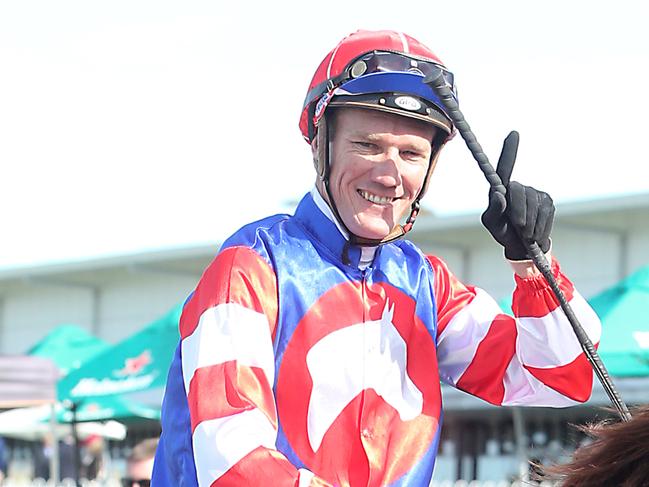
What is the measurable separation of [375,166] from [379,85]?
0.18m

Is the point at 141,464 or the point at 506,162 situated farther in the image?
the point at 141,464

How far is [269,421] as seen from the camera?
268 centimetres

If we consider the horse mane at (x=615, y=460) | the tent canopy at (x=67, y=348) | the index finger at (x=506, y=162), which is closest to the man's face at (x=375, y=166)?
the index finger at (x=506, y=162)

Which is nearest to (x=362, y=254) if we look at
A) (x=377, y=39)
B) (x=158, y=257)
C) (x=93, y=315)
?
(x=377, y=39)

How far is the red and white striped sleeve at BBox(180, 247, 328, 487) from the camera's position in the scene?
2580 mm

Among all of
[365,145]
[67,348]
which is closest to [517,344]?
[365,145]

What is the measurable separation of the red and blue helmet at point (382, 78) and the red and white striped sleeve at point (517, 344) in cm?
41

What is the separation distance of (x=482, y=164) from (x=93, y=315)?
69.1 ft

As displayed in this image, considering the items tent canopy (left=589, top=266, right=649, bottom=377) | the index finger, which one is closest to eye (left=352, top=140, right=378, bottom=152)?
the index finger

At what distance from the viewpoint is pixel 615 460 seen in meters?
1.70

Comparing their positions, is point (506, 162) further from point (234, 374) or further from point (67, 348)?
point (67, 348)

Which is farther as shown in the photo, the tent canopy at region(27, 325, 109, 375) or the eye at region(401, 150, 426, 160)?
the tent canopy at region(27, 325, 109, 375)

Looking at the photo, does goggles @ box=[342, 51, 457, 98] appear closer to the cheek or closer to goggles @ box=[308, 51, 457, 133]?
goggles @ box=[308, 51, 457, 133]

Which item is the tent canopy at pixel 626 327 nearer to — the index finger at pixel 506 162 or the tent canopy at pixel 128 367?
the tent canopy at pixel 128 367
